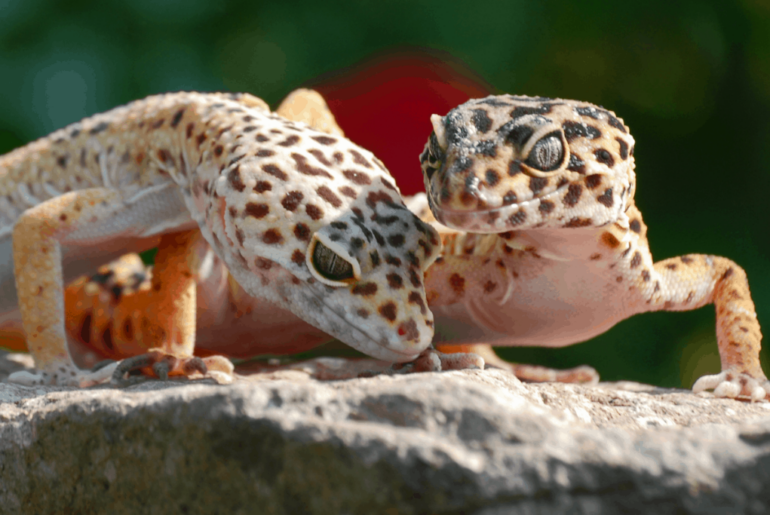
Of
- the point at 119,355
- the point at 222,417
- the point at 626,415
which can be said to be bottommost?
the point at 119,355

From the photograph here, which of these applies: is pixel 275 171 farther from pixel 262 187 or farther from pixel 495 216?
pixel 495 216

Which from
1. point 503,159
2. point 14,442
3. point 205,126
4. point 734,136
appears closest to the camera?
point 14,442

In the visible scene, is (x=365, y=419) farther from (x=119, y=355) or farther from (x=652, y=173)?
(x=652, y=173)

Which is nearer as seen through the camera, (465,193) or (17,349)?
(465,193)

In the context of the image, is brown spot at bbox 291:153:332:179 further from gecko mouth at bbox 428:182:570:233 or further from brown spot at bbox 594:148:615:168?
brown spot at bbox 594:148:615:168

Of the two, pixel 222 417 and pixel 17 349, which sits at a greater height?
pixel 222 417

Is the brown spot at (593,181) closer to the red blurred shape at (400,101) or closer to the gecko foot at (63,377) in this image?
the gecko foot at (63,377)

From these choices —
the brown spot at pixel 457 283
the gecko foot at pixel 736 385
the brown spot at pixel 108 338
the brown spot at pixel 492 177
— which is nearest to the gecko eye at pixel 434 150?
the brown spot at pixel 492 177

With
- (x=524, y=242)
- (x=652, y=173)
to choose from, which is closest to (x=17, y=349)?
(x=524, y=242)

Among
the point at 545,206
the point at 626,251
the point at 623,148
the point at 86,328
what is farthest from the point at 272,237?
the point at 86,328
